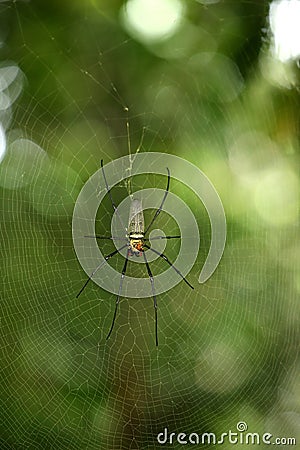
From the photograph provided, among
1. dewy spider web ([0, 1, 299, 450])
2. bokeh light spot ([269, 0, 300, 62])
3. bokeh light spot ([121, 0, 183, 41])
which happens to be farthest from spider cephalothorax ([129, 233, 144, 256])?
bokeh light spot ([269, 0, 300, 62])

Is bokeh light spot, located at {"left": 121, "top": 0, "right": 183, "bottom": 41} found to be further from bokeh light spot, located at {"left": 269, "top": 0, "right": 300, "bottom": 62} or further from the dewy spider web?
bokeh light spot, located at {"left": 269, "top": 0, "right": 300, "bottom": 62}

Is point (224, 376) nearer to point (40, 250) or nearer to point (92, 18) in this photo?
point (40, 250)

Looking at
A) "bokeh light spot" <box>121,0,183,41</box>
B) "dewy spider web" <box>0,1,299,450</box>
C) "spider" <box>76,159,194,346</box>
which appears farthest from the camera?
"bokeh light spot" <box>121,0,183,41</box>

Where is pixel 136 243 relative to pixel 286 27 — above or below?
below

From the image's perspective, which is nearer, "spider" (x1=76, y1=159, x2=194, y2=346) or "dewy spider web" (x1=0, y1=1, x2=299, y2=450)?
"spider" (x1=76, y1=159, x2=194, y2=346)

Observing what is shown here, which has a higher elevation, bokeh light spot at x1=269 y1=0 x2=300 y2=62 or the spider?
bokeh light spot at x1=269 y1=0 x2=300 y2=62

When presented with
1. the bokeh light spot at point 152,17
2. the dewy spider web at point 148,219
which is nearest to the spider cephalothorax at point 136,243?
the dewy spider web at point 148,219

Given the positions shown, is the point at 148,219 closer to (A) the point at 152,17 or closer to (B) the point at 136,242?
(B) the point at 136,242

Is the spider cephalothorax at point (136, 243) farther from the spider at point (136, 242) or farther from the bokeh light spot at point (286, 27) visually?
the bokeh light spot at point (286, 27)

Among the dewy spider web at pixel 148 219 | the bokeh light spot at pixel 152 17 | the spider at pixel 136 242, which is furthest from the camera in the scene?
the bokeh light spot at pixel 152 17

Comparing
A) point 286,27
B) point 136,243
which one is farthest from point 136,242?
point 286,27
